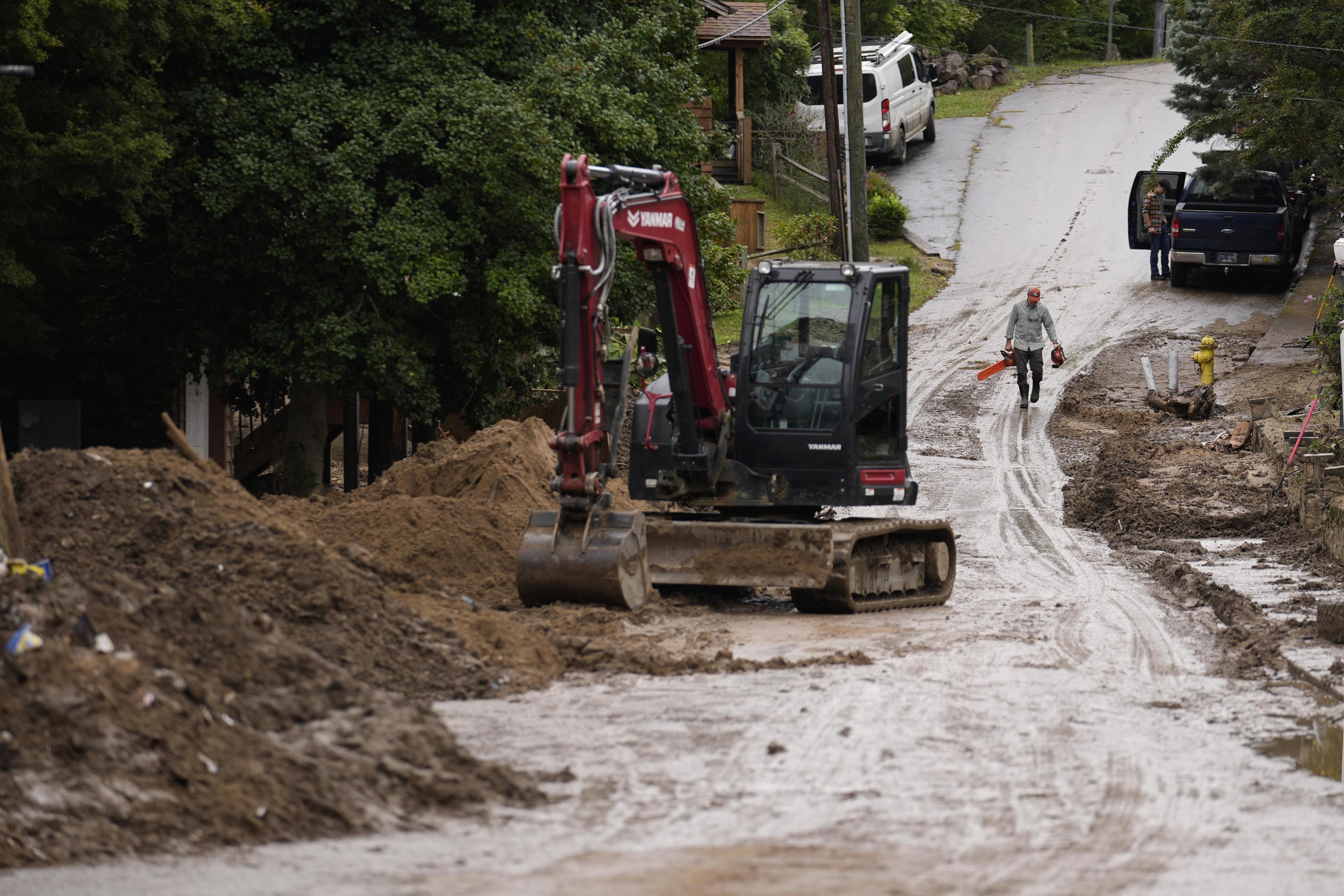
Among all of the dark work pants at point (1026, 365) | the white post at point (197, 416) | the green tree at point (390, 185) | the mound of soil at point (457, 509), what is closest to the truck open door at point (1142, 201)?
the dark work pants at point (1026, 365)

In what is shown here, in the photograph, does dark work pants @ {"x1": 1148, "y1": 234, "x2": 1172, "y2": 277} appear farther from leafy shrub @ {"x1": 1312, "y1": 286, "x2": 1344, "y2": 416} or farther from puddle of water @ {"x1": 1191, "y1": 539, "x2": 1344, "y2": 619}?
puddle of water @ {"x1": 1191, "y1": 539, "x2": 1344, "y2": 619}

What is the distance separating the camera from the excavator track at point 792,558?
39.9ft

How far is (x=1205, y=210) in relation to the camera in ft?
90.0

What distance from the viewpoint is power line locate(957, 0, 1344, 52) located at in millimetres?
22625

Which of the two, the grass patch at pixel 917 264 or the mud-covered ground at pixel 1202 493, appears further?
the grass patch at pixel 917 264

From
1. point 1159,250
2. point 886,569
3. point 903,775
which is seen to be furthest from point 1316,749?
point 1159,250

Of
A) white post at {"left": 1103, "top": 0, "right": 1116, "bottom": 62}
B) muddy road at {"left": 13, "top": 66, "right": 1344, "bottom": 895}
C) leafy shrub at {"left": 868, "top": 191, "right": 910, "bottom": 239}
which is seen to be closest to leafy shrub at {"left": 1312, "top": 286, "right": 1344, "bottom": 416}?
muddy road at {"left": 13, "top": 66, "right": 1344, "bottom": 895}

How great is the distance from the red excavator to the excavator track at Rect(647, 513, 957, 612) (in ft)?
0.05

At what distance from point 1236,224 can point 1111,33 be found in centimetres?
2741

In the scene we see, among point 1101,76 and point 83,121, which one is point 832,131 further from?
point 1101,76

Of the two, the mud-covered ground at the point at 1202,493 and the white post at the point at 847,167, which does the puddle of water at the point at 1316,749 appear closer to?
the mud-covered ground at the point at 1202,493

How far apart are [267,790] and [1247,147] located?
78.3 ft

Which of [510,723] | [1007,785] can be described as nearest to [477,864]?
[510,723]

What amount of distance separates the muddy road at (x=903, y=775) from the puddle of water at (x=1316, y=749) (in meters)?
0.14
